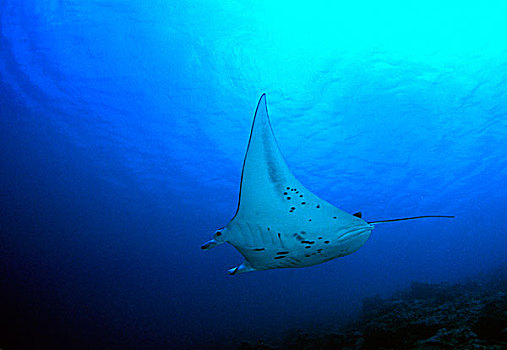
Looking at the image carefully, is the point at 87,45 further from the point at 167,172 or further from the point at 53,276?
the point at 53,276

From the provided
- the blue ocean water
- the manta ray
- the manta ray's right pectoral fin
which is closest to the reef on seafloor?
the manta ray

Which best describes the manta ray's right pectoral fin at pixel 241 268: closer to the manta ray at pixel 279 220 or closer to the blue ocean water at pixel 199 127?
→ the manta ray at pixel 279 220

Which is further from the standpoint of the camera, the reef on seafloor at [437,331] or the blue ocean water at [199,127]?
the blue ocean water at [199,127]

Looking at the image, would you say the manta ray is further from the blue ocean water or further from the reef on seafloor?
the blue ocean water

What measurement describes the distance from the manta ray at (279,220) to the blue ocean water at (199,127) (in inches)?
293

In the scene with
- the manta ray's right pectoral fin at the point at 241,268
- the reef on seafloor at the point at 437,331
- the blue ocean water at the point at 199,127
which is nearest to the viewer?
the manta ray's right pectoral fin at the point at 241,268

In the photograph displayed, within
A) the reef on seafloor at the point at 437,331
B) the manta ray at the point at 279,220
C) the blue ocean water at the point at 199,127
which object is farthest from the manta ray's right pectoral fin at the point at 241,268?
the blue ocean water at the point at 199,127

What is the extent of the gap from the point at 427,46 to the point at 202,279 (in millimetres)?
36011

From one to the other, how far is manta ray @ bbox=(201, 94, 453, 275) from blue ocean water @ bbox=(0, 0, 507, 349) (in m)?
7.43

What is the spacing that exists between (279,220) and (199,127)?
11600 millimetres

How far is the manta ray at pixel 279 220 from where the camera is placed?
8.53ft

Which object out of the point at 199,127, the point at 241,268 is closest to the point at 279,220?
the point at 241,268

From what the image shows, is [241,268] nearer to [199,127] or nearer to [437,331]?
[437,331]

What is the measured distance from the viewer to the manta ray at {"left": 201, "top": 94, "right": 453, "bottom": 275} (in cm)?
260
